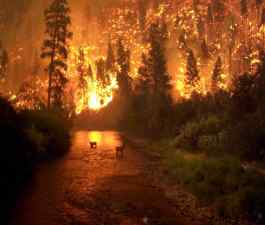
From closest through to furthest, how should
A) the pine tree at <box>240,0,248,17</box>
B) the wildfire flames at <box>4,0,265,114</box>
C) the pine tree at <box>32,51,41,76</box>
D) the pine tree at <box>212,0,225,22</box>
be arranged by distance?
1. the wildfire flames at <box>4,0,265,114</box>
2. the pine tree at <box>240,0,248,17</box>
3. the pine tree at <box>212,0,225,22</box>
4. the pine tree at <box>32,51,41,76</box>

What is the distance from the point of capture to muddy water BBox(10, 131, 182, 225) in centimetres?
1593

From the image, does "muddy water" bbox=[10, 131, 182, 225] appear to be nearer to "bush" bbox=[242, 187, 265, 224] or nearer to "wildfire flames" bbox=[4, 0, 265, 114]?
"bush" bbox=[242, 187, 265, 224]

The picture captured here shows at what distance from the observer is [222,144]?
1147 inches

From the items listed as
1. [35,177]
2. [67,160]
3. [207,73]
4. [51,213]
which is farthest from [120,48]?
[51,213]

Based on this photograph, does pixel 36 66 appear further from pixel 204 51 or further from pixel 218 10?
pixel 218 10

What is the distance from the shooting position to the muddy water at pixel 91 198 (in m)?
15.9

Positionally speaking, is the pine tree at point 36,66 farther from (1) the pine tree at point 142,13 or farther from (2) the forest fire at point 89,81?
(1) the pine tree at point 142,13

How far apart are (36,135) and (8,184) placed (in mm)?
10283

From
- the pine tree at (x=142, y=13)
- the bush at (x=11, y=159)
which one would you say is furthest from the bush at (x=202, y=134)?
the pine tree at (x=142, y=13)

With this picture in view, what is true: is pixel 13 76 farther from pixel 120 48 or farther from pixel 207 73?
pixel 207 73

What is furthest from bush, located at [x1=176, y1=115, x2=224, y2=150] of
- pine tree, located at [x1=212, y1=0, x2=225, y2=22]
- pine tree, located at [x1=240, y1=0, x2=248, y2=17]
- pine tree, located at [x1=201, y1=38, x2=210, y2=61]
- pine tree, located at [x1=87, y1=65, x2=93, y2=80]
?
pine tree, located at [x1=87, y1=65, x2=93, y2=80]

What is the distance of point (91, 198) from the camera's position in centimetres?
1966

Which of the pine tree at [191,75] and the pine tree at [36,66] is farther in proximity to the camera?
the pine tree at [36,66]

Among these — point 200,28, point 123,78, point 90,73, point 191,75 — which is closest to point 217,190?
point 191,75
